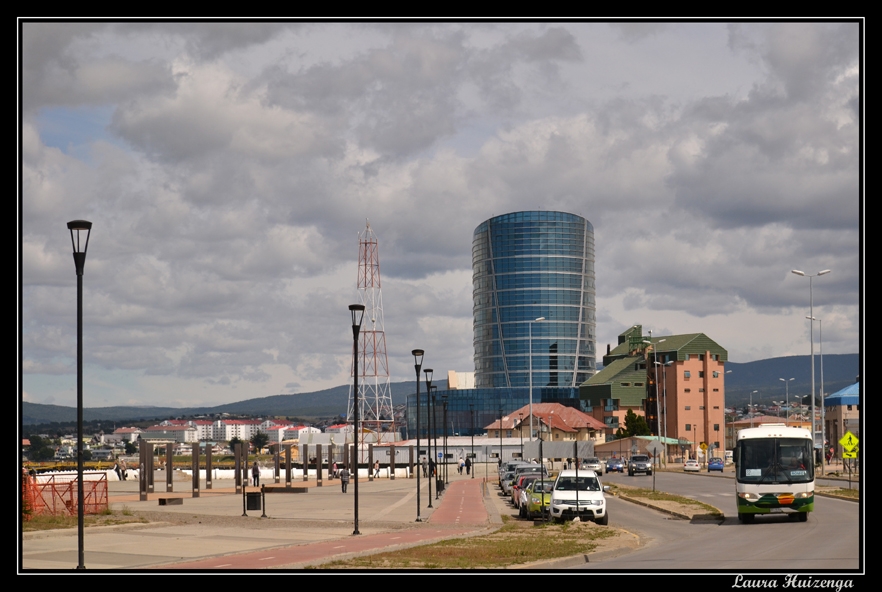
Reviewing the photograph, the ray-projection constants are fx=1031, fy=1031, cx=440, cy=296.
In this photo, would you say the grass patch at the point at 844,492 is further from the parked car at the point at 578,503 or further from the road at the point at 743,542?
the parked car at the point at 578,503

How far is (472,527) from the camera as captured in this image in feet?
107

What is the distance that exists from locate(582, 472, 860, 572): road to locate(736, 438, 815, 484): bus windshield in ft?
4.63

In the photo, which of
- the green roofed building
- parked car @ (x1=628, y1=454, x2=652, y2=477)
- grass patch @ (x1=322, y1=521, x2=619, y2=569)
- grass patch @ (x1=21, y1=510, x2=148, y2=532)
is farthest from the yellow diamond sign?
the green roofed building

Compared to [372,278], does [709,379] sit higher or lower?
lower

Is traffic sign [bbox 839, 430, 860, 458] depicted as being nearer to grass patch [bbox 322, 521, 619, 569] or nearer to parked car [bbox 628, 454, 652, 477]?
grass patch [bbox 322, 521, 619, 569]

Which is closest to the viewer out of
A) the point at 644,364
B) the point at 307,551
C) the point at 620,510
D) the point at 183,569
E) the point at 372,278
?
the point at 183,569

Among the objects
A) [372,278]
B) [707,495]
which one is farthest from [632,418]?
[707,495]

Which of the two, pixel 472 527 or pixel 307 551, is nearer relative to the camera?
pixel 307 551

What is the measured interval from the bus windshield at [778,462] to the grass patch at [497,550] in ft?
18.4

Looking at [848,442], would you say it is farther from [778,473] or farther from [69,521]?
[69,521]

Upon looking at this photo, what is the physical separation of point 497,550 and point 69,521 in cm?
1675
